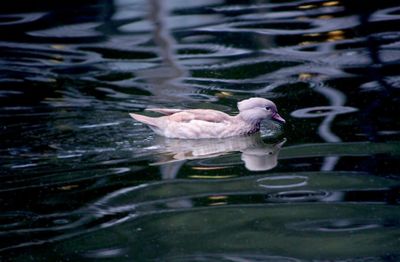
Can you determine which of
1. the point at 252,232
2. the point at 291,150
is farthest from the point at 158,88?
the point at 252,232

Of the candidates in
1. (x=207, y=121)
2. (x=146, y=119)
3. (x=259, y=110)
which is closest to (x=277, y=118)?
(x=259, y=110)

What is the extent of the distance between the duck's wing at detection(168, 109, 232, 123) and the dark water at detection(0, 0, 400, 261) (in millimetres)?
223

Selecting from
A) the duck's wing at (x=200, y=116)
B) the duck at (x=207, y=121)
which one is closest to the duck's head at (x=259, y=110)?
the duck at (x=207, y=121)

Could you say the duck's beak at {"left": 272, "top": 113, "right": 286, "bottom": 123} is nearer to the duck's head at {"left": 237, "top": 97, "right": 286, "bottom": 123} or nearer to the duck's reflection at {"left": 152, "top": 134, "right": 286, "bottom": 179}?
the duck's head at {"left": 237, "top": 97, "right": 286, "bottom": 123}

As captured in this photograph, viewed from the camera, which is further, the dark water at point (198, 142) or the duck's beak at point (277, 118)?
the duck's beak at point (277, 118)

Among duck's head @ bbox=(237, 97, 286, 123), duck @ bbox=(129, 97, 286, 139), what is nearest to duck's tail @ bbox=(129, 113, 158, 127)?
duck @ bbox=(129, 97, 286, 139)

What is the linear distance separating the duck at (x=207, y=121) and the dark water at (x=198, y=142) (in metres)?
0.11

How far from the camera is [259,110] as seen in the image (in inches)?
353

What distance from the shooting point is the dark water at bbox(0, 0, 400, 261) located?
20.5 ft

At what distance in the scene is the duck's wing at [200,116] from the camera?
879 cm

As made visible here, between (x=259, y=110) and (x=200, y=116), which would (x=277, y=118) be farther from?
(x=200, y=116)

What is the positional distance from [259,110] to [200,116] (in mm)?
605

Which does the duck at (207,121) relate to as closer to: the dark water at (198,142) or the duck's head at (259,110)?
the duck's head at (259,110)

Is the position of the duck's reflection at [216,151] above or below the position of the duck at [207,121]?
below
